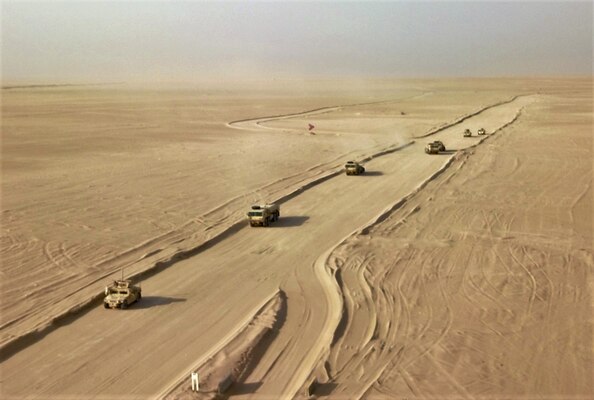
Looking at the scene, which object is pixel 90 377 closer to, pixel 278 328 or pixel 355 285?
pixel 278 328

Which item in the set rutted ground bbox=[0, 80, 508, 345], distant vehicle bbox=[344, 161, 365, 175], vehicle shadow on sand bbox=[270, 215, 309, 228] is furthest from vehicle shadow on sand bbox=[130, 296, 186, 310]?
distant vehicle bbox=[344, 161, 365, 175]

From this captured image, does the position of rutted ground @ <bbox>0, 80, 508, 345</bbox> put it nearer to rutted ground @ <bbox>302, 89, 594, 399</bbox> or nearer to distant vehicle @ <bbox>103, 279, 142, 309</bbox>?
distant vehicle @ <bbox>103, 279, 142, 309</bbox>

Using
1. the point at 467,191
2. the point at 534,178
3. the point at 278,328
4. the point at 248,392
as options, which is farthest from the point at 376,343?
the point at 534,178

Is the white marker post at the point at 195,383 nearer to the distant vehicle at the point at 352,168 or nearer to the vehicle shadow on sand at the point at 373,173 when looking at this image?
the distant vehicle at the point at 352,168

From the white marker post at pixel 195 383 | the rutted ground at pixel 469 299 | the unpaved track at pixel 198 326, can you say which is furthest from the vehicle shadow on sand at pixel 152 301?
the white marker post at pixel 195 383

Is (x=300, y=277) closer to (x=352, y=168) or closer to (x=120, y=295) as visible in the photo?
(x=120, y=295)

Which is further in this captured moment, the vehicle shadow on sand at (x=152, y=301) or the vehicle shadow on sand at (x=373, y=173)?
the vehicle shadow on sand at (x=373, y=173)

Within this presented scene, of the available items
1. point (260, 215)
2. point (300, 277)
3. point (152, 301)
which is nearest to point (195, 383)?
point (152, 301)

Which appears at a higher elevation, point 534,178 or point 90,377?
point 90,377
